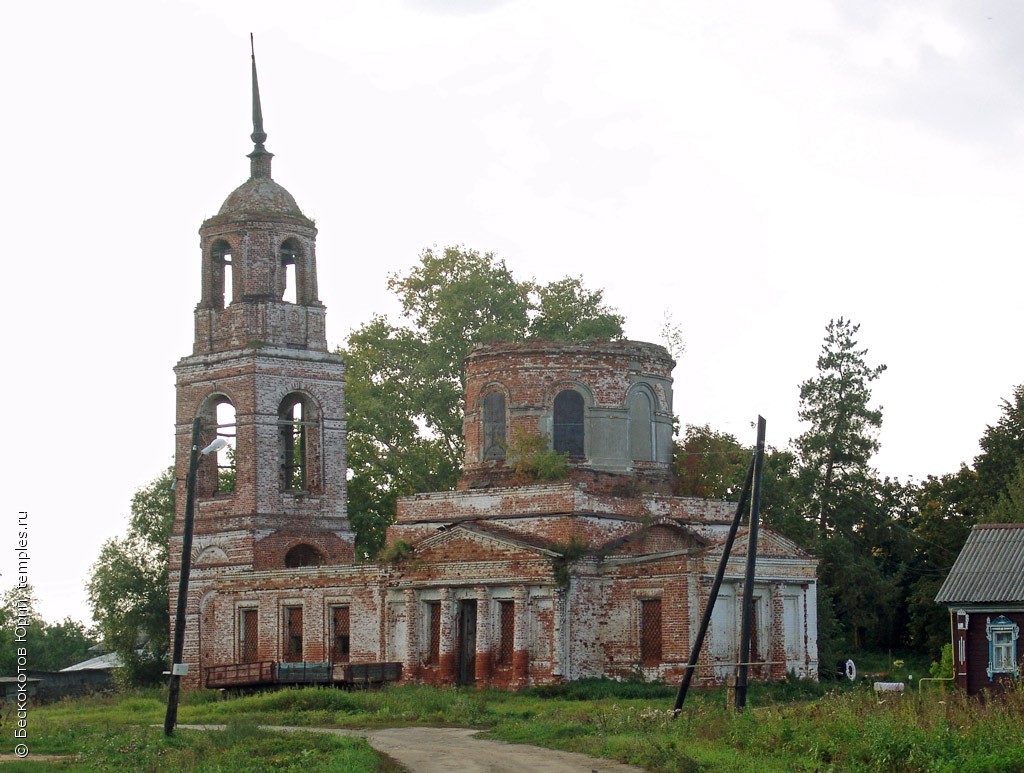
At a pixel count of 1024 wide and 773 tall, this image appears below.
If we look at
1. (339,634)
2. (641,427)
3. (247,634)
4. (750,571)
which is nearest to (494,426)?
(641,427)

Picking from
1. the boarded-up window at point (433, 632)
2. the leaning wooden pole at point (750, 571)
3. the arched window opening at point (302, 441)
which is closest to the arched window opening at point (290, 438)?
the arched window opening at point (302, 441)

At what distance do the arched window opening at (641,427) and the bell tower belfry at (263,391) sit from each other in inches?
311

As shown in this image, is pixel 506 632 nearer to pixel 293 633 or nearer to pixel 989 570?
pixel 293 633

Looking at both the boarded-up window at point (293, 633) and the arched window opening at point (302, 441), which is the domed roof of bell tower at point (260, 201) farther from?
the boarded-up window at point (293, 633)

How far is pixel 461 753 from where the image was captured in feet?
85.3

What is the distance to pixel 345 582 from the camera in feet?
137

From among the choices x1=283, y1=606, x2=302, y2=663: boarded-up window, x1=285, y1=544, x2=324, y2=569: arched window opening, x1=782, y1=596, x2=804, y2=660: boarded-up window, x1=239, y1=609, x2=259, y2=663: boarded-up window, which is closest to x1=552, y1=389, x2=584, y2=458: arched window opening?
x1=782, y1=596, x2=804, y2=660: boarded-up window

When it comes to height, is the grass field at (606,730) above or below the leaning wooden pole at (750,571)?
below

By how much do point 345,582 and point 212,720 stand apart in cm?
845

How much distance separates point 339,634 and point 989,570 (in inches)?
647

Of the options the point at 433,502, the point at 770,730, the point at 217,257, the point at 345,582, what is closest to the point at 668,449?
the point at 433,502

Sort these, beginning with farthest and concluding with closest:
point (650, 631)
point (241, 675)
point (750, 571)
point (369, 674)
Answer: point (241, 675) < point (369, 674) < point (650, 631) < point (750, 571)

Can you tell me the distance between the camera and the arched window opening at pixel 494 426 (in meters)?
42.5

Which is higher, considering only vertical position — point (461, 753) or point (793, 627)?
point (793, 627)
